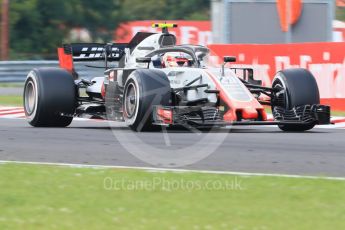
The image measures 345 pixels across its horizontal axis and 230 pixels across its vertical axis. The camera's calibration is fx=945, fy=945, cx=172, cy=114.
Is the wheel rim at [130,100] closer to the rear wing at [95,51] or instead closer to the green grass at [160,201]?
the rear wing at [95,51]

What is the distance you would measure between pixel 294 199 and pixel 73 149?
4.22 m

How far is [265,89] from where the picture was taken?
45.5ft

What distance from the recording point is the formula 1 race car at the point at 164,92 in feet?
42.4

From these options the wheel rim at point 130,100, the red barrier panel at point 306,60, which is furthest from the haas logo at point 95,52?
the red barrier panel at point 306,60

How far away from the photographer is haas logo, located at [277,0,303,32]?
1019 inches

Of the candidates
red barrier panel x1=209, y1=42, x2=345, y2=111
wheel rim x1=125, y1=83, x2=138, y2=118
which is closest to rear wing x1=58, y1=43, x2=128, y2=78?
wheel rim x1=125, y1=83, x2=138, y2=118

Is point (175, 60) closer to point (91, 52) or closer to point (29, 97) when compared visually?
point (91, 52)

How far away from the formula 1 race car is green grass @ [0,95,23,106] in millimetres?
6254

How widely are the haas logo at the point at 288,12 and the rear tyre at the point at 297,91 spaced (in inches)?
469

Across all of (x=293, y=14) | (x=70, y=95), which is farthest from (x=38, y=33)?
(x=70, y=95)

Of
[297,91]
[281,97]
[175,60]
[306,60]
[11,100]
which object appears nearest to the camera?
[297,91]

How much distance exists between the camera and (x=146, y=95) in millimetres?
12906

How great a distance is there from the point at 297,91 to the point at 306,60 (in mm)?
5746

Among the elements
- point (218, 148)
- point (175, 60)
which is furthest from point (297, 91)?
point (218, 148)
